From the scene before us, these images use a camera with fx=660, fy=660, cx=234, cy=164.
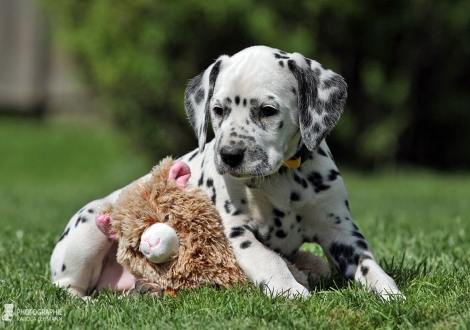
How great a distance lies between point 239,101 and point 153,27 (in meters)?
10.9

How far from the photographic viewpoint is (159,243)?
13.4 feet

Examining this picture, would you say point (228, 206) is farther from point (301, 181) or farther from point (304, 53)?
point (304, 53)

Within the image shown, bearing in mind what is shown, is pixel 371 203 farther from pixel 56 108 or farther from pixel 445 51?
pixel 56 108

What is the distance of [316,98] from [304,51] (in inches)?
382

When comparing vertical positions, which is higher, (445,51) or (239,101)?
(239,101)

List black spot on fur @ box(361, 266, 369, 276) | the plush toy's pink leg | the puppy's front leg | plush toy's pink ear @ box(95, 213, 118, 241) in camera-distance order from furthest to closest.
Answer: the plush toy's pink leg → plush toy's pink ear @ box(95, 213, 118, 241) → black spot on fur @ box(361, 266, 369, 276) → the puppy's front leg

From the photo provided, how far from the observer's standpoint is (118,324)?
11.5 ft

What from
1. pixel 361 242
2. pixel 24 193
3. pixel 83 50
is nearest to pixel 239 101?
pixel 361 242

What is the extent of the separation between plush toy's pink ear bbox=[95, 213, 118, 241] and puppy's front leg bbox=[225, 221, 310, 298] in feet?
2.71

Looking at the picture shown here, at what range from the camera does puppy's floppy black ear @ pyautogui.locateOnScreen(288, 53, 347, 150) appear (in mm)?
4266

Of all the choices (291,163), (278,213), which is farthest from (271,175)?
(278,213)

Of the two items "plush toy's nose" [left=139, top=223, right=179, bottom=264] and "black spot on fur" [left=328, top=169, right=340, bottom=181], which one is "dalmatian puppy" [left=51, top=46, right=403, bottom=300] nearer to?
"black spot on fur" [left=328, top=169, right=340, bottom=181]

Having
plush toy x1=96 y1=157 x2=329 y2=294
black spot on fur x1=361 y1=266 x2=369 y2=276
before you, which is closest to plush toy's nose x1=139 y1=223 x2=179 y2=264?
plush toy x1=96 y1=157 x2=329 y2=294

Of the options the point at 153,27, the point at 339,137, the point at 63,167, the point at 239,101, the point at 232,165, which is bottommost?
the point at 63,167
